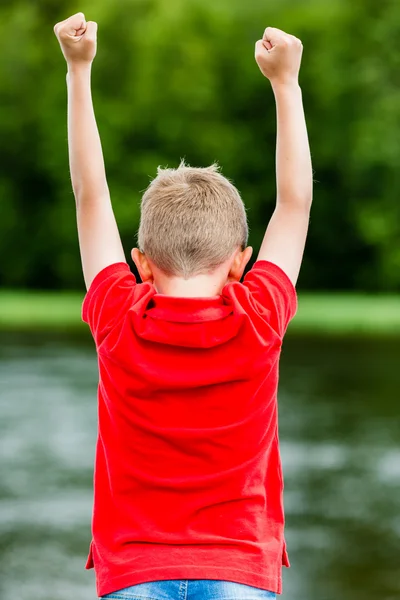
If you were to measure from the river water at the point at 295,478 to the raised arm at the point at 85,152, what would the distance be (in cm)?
277

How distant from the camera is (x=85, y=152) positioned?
1.88 metres

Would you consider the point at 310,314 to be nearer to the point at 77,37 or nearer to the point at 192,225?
the point at 77,37

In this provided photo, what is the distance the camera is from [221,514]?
1594mm

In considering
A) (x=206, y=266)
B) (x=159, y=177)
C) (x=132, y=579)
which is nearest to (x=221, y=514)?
(x=132, y=579)

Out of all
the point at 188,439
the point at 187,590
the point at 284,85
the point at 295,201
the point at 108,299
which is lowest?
the point at 187,590

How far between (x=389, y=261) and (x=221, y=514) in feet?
108

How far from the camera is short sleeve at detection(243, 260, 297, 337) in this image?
65.6 inches

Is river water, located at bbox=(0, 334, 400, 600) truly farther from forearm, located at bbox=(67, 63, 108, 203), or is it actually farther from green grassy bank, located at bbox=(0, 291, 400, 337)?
green grassy bank, located at bbox=(0, 291, 400, 337)

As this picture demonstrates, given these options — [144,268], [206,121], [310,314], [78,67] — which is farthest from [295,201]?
[206,121]

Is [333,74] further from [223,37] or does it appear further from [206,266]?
[206,266]

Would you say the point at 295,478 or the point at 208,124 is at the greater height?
the point at 295,478

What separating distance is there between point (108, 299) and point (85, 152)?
12.7 inches

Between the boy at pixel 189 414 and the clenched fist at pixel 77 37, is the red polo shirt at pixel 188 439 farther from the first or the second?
the clenched fist at pixel 77 37

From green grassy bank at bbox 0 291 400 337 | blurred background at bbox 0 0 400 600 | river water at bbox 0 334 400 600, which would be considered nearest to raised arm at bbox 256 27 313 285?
river water at bbox 0 334 400 600
